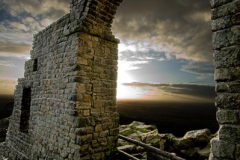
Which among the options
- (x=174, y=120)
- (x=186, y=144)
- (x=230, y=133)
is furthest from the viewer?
(x=174, y=120)

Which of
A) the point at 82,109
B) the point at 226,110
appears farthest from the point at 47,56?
the point at 226,110

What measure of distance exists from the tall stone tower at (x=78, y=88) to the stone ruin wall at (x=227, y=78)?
8.99 feet

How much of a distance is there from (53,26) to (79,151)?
3.74 meters

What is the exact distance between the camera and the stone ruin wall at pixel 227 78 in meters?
1.61

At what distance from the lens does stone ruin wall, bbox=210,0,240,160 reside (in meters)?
1.61

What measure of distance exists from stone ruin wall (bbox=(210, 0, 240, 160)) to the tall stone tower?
2.74 m

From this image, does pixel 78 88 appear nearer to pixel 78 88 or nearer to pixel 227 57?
pixel 78 88

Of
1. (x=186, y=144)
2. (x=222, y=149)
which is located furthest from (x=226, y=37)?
(x=186, y=144)

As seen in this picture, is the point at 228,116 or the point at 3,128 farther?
the point at 3,128

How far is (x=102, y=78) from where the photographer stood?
4.14 metres

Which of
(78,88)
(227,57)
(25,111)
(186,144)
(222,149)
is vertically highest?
(227,57)

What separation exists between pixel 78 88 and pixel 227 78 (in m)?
2.87

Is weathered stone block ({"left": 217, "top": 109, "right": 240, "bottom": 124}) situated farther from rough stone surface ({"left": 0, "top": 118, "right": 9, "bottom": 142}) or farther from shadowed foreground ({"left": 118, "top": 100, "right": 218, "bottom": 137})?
shadowed foreground ({"left": 118, "top": 100, "right": 218, "bottom": 137})

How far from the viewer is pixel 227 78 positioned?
5.56 ft
